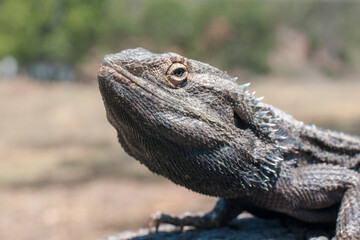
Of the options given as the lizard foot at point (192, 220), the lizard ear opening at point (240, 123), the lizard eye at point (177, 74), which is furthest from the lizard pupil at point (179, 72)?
the lizard foot at point (192, 220)

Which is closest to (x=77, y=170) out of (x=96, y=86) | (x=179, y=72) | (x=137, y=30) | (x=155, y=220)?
(x=155, y=220)

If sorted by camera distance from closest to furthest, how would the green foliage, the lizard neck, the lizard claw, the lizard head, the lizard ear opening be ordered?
the lizard head → the lizard ear opening → the lizard neck → the lizard claw → the green foliage

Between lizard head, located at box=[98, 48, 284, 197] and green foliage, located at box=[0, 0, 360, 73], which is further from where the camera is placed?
green foliage, located at box=[0, 0, 360, 73]

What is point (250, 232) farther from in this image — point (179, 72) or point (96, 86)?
point (96, 86)

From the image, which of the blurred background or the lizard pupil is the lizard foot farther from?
the blurred background

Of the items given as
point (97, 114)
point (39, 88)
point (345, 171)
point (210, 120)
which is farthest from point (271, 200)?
point (39, 88)

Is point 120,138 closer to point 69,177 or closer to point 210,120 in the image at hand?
point 210,120

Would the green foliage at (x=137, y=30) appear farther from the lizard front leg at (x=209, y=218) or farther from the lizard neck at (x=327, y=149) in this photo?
the lizard neck at (x=327, y=149)

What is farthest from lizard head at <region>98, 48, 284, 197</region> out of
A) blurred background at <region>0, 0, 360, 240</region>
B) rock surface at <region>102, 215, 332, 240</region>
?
blurred background at <region>0, 0, 360, 240</region>
